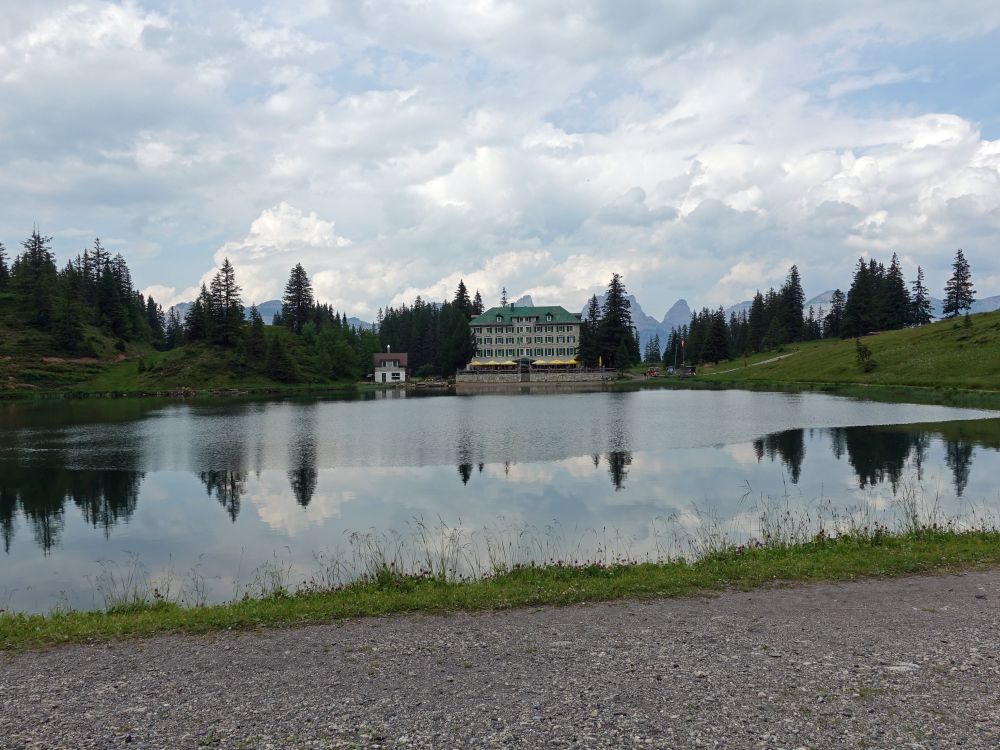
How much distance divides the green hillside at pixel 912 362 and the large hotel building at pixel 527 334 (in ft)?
149

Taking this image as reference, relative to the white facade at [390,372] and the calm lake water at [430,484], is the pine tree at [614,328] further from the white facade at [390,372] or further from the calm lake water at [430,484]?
the calm lake water at [430,484]

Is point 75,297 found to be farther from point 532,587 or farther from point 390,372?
point 532,587

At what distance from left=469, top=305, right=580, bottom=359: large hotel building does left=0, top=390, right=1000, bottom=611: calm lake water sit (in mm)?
105883

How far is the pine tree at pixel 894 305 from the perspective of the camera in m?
134

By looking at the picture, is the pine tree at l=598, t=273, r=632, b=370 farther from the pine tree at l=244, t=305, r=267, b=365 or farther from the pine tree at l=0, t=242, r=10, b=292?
the pine tree at l=0, t=242, r=10, b=292

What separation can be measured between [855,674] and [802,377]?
345ft

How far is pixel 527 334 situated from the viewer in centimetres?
16288

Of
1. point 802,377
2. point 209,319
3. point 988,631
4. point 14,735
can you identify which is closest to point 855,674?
point 988,631

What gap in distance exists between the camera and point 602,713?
7.52 meters

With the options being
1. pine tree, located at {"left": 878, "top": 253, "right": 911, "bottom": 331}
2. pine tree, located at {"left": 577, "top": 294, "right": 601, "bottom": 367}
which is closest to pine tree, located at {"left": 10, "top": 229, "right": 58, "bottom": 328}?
pine tree, located at {"left": 577, "top": 294, "right": 601, "bottom": 367}

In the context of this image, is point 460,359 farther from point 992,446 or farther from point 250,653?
point 250,653

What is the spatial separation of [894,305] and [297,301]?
13951cm

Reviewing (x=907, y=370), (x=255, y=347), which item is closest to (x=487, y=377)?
(x=255, y=347)

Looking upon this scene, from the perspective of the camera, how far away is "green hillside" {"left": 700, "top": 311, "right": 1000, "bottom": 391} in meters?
75.5
